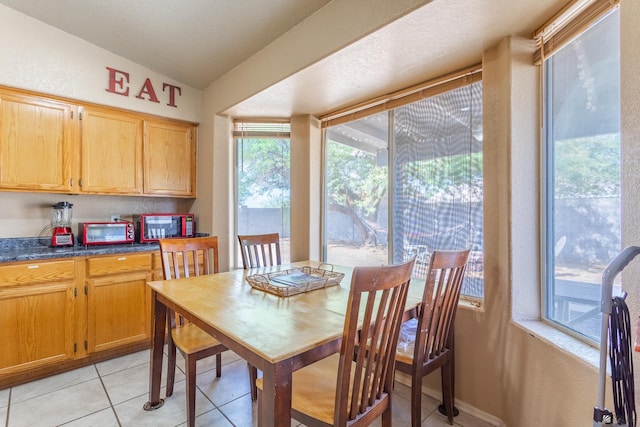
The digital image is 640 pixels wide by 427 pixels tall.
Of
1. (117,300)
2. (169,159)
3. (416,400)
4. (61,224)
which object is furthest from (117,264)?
(416,400)

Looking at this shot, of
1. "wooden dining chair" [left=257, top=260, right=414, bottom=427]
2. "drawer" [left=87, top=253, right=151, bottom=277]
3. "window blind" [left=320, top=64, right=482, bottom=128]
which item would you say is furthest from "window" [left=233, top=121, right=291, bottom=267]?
"wooden dining chair" [left=257, top=260, right=414, bottom=427]

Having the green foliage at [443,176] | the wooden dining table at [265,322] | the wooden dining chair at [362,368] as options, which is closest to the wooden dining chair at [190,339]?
the wooden dining table at [265,322]

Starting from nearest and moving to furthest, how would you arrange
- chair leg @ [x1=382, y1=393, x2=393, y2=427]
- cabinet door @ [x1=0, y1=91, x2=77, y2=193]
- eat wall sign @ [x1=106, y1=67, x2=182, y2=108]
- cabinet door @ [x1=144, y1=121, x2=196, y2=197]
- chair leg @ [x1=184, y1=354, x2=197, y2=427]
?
chair leg @ [x1=382, y1=393, x2=393, y2=427]
chair leg @ [x1=184, y1=354, x2=197, y2=427]
cabinet door @ [x1=0, y1=91, x2=77, y2=193]
eat wall sign @ [x1=106, y1=67, x2=182, y2=108]
cabinet door @ [x1=144, y1=121, x2=196, y2=197]

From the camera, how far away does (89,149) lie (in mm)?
2617

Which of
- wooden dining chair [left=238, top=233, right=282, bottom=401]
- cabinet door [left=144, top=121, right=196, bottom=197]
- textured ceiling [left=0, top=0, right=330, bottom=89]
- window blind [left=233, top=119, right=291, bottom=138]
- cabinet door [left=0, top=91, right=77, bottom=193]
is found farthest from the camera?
window blind [left=233, top=119, right=291, bottom=138]

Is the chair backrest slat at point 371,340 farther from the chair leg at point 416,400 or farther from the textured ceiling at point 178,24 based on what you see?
the textured ceiling at point 178,24

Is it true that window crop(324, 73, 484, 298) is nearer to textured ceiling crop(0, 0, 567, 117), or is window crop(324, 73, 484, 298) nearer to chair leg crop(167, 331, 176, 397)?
textured ceiling crop(0, 0, 567, 117)

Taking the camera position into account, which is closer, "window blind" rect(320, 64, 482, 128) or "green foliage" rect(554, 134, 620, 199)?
"green foliage" rect(554, 134, 620, 199)

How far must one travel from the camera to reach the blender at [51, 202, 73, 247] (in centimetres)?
254

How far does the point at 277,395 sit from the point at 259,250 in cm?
158

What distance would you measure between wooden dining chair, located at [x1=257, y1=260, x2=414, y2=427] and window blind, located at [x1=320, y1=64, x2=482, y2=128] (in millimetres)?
1452

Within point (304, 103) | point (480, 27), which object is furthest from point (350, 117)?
point (480, 27)

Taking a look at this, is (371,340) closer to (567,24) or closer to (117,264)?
(567,24)

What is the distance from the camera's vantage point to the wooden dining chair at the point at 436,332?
4.84 ft
